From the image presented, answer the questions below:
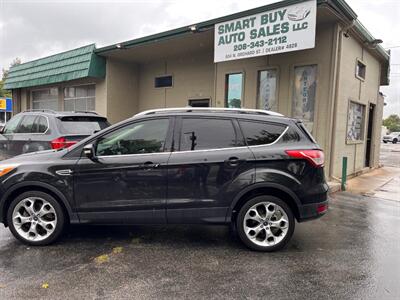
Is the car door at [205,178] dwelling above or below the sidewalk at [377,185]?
above

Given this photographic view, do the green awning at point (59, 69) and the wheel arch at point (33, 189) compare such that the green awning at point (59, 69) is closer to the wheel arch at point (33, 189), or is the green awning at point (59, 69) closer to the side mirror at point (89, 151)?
the wheel arch at point (33, 189)

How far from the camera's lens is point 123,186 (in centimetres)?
398

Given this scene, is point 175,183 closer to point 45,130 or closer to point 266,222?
point 266,222

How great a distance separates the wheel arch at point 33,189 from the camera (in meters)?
4.00

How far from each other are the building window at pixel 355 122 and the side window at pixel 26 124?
838 cm

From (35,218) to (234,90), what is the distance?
7.14 m

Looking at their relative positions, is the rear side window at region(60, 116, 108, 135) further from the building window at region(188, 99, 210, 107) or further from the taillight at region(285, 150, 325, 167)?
the building window at region(188, 99, 210, 107)

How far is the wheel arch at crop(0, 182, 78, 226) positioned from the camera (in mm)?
3998

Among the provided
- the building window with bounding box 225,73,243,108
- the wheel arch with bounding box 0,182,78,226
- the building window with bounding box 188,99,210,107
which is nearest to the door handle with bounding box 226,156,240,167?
the wheel arch with bounding box 0,182,78,226

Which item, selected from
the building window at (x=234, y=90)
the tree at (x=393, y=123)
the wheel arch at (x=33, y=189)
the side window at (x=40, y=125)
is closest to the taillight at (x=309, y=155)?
the wheel arch at (x=33, y=189)

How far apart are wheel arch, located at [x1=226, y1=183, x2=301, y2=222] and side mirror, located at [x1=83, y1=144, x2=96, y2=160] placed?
183 centimetres

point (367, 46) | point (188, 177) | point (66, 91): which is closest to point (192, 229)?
point (188, 177)

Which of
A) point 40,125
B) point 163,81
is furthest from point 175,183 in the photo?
point 163,81

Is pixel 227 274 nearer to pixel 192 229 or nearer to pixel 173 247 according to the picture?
pixel 173 247
